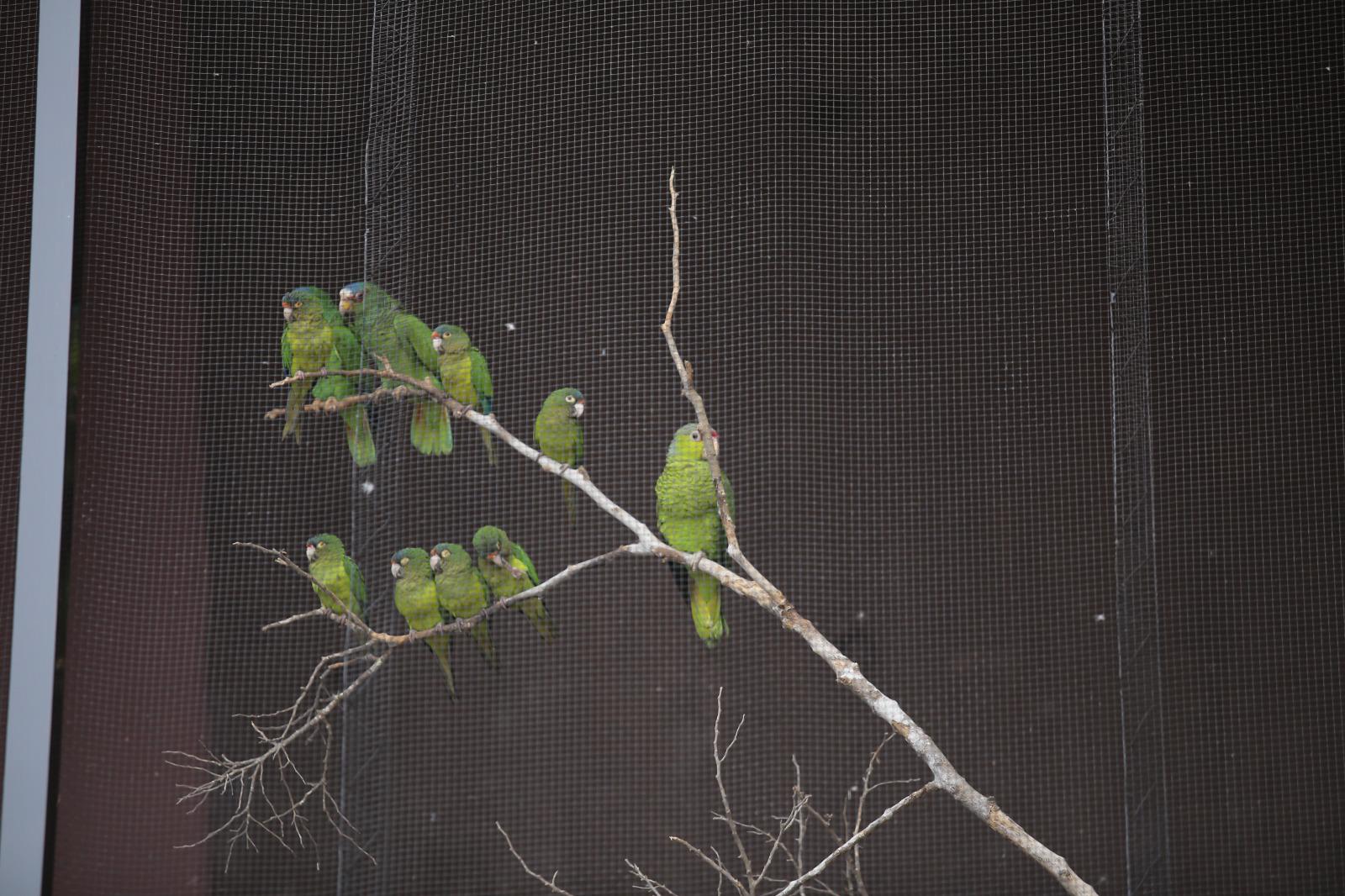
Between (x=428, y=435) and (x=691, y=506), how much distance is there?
692 mm

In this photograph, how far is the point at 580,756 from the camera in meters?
3.05

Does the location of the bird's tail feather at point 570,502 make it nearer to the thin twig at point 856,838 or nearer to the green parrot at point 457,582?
the green parrot at point 457,582

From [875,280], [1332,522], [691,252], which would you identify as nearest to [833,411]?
[875,280]

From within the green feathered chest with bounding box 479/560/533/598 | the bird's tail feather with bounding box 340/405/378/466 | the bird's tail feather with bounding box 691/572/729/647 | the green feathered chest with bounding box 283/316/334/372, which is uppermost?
the green feathered chest with bounding box 283/316/334/372

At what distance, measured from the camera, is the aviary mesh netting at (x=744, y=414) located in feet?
9.61

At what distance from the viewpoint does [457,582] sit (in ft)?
8.48

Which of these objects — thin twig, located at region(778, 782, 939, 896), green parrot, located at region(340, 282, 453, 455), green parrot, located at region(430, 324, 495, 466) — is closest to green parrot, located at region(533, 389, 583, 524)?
green parrot, located at region(430, 324, 495, 466)

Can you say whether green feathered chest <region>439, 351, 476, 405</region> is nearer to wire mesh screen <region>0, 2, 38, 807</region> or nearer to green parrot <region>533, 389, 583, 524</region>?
green parrot <region>533, 389, 583, 524</region>

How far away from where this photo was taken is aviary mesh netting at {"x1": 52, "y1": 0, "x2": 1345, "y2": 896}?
2.93 metres

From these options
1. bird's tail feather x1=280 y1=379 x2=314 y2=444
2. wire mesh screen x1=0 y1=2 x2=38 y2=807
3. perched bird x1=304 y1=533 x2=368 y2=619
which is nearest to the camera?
perched bird x1=304 y1=533 x2=368 y2=619

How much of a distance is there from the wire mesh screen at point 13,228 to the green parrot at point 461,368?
98 centimetres

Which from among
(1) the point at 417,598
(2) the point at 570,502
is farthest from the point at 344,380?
(2) the point at 570,502

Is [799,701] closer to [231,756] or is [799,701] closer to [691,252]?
[691,252]

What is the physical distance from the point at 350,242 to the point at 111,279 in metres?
0.55
